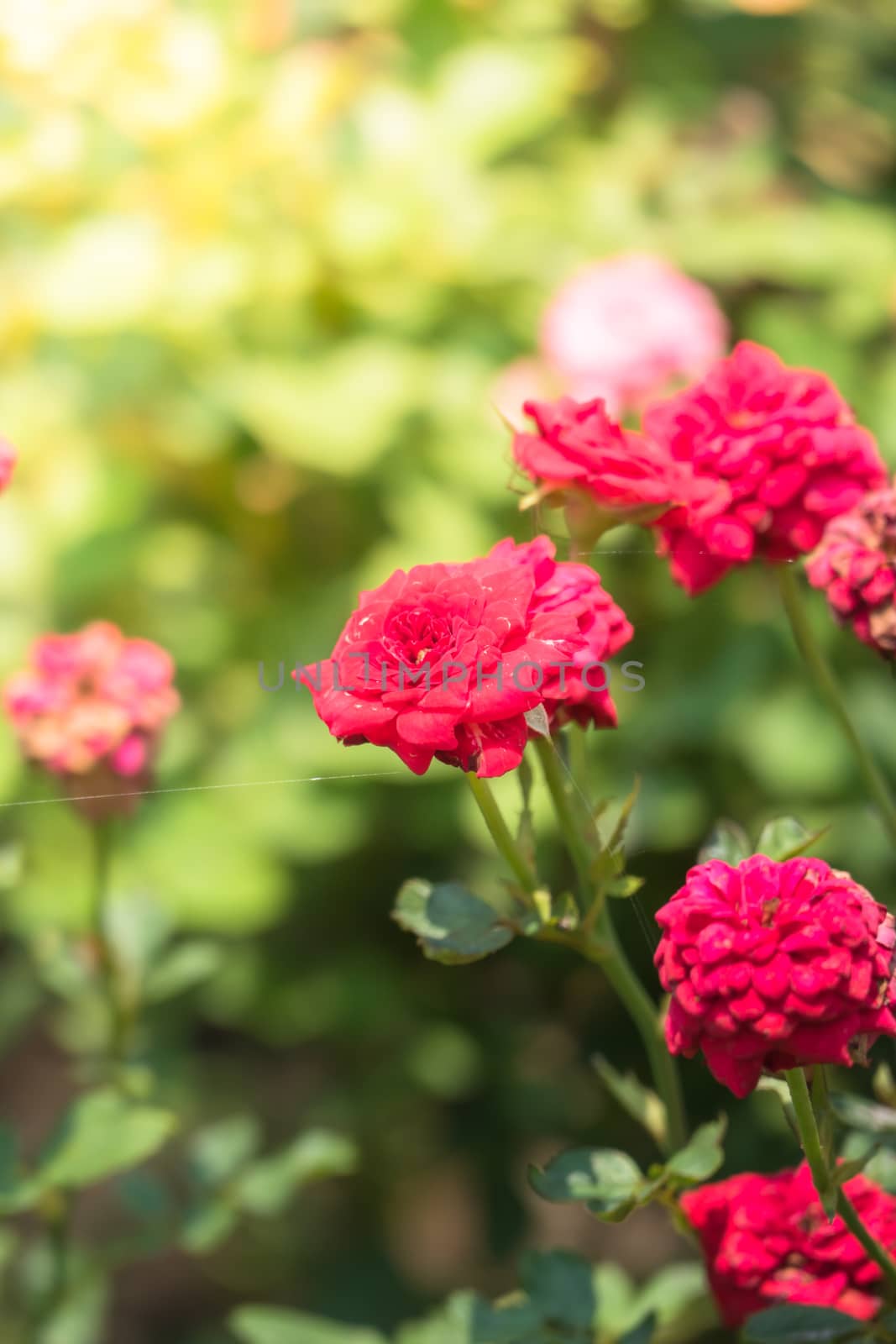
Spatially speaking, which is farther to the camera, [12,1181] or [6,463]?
[12,1181]

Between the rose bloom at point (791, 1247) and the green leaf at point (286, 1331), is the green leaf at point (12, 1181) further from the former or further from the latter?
the rose bloom at point (791, 1247)

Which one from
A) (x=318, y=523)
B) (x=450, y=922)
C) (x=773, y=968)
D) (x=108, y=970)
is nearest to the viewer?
(x=773, y=968)

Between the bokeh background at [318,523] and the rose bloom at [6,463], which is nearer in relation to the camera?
the rose bloom at [6,463]

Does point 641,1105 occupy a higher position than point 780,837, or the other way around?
point 780,837

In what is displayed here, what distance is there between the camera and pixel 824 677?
0.56m

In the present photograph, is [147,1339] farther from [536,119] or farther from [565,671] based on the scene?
[536,119]

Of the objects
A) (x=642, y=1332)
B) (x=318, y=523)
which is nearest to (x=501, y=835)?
(x=642, y=1332)

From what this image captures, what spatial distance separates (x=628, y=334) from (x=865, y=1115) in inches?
39.5

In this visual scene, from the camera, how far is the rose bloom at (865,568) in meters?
0.51

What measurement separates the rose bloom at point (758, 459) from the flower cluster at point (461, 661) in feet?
0.28

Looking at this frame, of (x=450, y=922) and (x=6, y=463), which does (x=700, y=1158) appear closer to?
(x=450, y=922)

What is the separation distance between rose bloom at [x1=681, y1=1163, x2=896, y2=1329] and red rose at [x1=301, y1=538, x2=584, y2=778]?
0.22 meters

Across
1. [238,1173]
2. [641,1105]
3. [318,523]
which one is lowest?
[318,523]

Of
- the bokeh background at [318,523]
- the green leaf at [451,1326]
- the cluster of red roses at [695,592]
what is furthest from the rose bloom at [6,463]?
the bokeh background at [318,523]
